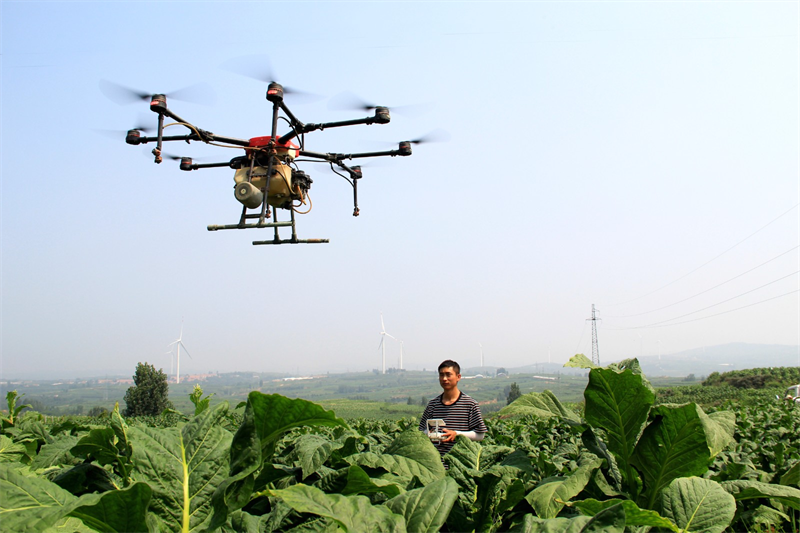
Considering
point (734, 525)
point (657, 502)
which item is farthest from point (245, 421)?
point (734, 525)

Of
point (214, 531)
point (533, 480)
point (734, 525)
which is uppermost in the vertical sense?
point (214, 531)

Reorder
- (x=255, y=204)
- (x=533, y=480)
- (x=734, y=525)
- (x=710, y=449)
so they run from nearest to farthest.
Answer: (x=710, y=449), (x=533, y=480), (x=734, y=525), (x=255, y=204)

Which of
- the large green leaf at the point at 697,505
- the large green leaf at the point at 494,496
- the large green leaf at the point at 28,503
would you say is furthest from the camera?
the large green leaf at the point at 494,496

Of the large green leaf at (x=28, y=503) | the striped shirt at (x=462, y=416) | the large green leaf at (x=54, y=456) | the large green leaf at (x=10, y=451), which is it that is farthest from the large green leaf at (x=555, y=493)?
the striped shirt at (x=462, y=416)

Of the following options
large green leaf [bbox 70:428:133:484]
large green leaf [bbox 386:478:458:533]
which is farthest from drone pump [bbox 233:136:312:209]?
large green leaf [bbox 386:478:458:533]

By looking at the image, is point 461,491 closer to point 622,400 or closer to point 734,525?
point 622,400

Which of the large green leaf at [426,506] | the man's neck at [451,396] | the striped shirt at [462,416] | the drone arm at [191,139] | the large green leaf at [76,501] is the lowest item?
the striped shirt at [462,416]

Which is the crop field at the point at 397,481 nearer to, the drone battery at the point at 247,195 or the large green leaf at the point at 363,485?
the large green leaf at the point at 363,485

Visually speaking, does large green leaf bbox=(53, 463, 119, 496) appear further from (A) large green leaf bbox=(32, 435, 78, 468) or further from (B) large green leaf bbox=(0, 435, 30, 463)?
(B) large green leaf bbox=(0, 435, 30, 463)
